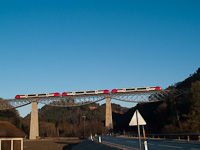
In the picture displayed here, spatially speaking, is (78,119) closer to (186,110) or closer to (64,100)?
(64,100)

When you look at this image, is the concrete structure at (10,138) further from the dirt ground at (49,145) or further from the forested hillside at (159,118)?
the forested hillside at (159,118)

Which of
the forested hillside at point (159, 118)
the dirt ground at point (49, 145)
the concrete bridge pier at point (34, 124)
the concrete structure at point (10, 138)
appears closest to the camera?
the concrete structure at point (10, 138)

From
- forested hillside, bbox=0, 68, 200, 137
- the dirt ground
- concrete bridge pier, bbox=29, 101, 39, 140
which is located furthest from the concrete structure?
concrete bridge pier, bbox=29, 101, 39, 140

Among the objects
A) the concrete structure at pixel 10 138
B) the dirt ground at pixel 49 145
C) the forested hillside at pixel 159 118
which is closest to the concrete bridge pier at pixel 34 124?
the dirt ground at pixel 49 145

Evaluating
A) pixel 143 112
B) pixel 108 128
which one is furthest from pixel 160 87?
pixel 143 112

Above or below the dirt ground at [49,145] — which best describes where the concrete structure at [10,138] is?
above

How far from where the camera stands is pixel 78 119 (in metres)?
180

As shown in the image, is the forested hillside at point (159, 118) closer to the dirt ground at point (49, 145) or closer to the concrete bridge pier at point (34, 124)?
the concrete bridge pier at point (34, 124)

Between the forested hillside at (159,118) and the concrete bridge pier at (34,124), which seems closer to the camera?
the forested hillside at (159,118)

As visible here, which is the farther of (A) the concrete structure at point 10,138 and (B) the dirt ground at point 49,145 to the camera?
(B) the dirt ground at point 49,145

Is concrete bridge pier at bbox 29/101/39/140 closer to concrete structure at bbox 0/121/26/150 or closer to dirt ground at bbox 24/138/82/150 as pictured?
dirt ground at bbox 24/138/82/150

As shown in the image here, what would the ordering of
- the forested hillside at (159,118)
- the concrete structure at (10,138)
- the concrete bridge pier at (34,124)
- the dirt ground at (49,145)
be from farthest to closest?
the concrete bridge pier at (34,124) < the dirt ground at (49,145) < the forested hillside at (159,118) < the concrete structure at (10,138)

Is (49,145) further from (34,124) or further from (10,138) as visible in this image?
(10,138)

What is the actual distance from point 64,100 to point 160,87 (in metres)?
33.0
